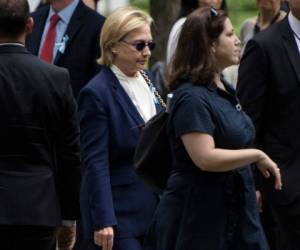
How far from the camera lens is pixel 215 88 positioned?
6.42 m

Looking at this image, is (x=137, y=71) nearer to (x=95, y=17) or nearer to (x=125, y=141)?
(x=125, y=141)

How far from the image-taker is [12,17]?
623 centimetres

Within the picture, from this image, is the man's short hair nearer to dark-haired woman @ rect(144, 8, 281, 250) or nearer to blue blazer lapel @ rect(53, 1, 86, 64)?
dark-haired woman @ rect(144, 8, 281, 250)

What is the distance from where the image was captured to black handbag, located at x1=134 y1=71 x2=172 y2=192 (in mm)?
6504

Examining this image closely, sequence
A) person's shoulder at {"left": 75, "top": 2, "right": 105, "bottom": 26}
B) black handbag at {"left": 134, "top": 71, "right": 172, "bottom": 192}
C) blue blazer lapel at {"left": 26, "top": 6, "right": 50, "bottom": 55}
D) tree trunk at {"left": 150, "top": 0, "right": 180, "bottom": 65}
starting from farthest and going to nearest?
tree trunk at {"left": 150, "top": 0, "right": 180, "bottom": 65}
blue blazer lapel at {"left": 26, "top": 6, "right": 50, "bottom": 55}
person's shoulder at {"left": 75, "top": 2, "right": 105, "bottom": 26}
black handbag at {"left": 134, "top": 71, "right": 172, "bottom": 192}

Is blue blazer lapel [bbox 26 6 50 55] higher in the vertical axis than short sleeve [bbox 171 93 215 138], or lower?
lower

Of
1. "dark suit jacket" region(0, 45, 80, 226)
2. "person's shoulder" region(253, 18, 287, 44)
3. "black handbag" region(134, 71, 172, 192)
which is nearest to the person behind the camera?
"dark suit jacket" region(0, 45, 80, 226)

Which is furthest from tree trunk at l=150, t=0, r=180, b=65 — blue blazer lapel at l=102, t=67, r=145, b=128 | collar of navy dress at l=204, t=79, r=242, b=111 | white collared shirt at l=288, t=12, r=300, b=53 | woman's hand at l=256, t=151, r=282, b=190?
woman's hand at l=256, t=151, r=282, b=190

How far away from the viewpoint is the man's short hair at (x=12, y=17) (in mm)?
6227

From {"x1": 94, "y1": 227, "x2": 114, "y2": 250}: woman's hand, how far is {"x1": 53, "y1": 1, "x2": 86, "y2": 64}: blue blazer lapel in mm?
2078

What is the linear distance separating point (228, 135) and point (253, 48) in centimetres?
131

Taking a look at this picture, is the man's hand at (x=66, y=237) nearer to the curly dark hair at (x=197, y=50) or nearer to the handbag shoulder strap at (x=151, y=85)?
the curly dark hair at (x=197, y=50)

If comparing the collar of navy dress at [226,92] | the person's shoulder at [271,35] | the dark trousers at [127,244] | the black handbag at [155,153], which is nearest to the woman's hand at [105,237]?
the dark trousers at [127,244]

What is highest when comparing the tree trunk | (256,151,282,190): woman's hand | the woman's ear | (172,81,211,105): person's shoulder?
the woman's ear
